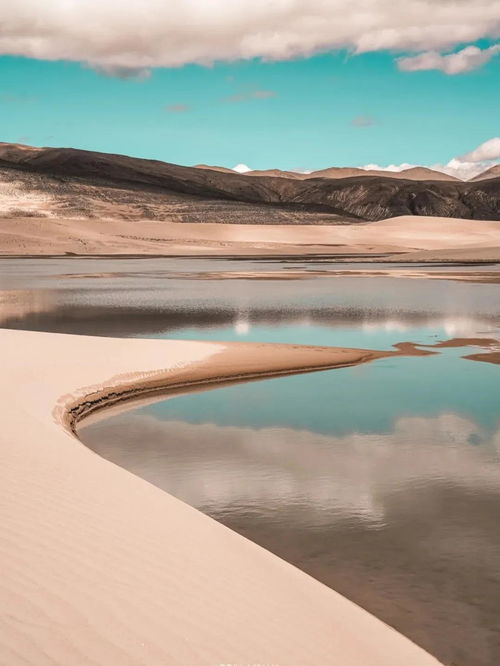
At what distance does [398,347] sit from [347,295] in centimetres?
1481

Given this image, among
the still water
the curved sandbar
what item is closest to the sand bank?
the still water

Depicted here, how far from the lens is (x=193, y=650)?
4.38 m

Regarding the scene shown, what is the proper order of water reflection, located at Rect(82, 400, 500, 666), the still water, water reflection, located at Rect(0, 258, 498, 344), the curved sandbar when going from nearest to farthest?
the curved sandbar < water reflection, located at Rect(82, 400, 500, 666) < the still water < water reflection, located at Rect(0, 258, 498, 344)

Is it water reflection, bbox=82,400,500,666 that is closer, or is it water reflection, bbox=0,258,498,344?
water reflection, bbox=82,400,500,666

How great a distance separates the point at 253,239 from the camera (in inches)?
3976

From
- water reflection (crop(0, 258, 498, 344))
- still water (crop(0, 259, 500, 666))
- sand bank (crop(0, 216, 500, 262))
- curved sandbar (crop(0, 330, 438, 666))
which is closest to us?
curved sandbar (crop(0, 330, 438, 666))

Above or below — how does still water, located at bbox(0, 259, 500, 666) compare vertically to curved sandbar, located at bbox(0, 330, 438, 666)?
below

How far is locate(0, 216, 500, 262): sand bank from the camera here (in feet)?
273

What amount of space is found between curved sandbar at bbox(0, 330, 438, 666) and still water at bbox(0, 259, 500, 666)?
21.6 inches

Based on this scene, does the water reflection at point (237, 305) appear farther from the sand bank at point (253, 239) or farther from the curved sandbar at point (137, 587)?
the sand bank at point (253, 239)

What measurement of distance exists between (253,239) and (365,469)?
304 ft

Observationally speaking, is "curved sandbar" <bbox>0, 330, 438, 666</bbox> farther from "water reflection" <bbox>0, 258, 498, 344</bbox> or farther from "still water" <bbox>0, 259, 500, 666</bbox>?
"water reflection" <bbox>0, 258, 498, 344</bbox>

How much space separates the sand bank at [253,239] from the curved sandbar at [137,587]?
64451mm

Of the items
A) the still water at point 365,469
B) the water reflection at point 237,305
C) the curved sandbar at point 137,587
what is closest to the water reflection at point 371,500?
the still water at point 365,469
